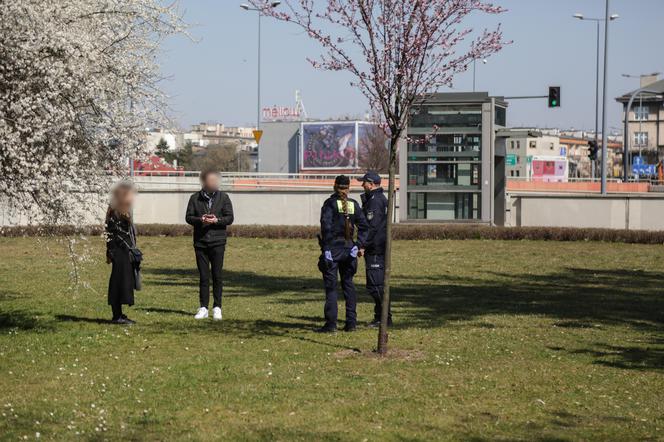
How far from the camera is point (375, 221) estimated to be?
1237 centimetres

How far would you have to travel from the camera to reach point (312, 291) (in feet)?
57.6

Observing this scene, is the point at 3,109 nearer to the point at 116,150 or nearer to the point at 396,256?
the point at 116,150

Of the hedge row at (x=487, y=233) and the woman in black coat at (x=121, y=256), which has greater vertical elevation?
the woman in black coat at (x=121, y=256)

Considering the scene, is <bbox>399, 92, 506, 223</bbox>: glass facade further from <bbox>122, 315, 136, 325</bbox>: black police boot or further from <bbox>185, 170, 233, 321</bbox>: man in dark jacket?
<bbox>122, 315, 136, 325</bbox>: black police boot

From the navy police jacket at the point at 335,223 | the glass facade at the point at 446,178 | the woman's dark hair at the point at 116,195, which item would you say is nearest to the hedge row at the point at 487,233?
the glass facade at the point at 446,178

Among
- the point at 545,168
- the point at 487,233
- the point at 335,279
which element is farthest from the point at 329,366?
the point at 545,168

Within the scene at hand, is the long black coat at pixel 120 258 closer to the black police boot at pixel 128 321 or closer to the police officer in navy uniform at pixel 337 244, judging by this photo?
the black police boot at pixel 128 321

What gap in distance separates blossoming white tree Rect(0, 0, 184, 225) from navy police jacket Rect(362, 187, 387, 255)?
2.72m

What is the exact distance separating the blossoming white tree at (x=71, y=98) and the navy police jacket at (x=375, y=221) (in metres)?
2.72

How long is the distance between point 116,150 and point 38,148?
1.20m

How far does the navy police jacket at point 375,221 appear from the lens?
12289mm

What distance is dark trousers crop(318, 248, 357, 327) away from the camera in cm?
1167

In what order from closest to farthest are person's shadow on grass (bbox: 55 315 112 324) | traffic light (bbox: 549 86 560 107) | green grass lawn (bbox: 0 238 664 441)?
green grass lawn (bbox: 0 238 664 441), person's shadow on grass (bbox: 55 315 112 324), traffic light (bbox: 549 86 560 107)

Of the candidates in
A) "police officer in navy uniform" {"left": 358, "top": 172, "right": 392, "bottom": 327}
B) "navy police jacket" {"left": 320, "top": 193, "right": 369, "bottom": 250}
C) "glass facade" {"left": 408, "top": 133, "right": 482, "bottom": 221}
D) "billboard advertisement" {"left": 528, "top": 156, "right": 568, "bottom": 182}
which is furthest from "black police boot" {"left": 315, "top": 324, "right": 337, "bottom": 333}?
"billboard advertisement" {"left": 528, "top": 156, "right": 568, "bottom": 182}
